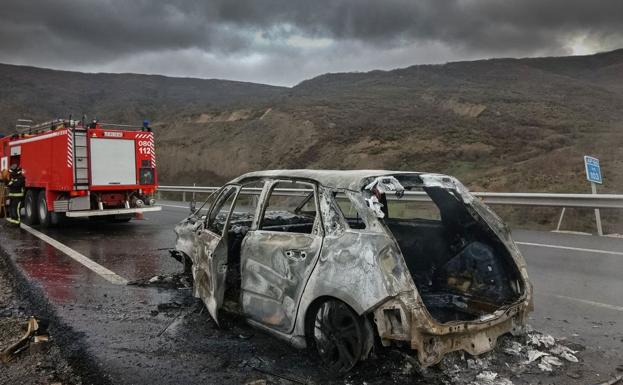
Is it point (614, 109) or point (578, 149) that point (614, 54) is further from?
point (578, 149)

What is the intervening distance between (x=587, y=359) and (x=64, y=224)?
13.2 meters

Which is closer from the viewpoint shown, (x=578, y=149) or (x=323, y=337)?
(x=323, y=337)

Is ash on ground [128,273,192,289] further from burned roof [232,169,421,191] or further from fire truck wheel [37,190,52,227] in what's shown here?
fire truck wheel [37,190,52,227]

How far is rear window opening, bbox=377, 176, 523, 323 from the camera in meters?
4.20

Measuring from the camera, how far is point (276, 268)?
4.13 m

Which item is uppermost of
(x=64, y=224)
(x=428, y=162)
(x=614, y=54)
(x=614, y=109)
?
(x=614, y=54)

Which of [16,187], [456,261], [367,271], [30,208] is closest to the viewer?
[367,271]

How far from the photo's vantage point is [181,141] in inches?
1807

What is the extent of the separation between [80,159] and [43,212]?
2.00 metres

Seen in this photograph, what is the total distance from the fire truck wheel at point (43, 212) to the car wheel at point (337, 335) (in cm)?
1135

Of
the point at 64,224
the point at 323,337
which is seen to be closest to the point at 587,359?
the point at 323,337

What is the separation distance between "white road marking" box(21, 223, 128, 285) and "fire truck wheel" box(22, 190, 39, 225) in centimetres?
209

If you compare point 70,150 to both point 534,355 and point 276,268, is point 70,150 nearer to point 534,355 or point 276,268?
point 276,268

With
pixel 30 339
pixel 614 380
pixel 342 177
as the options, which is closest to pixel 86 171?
pixel 30 339
